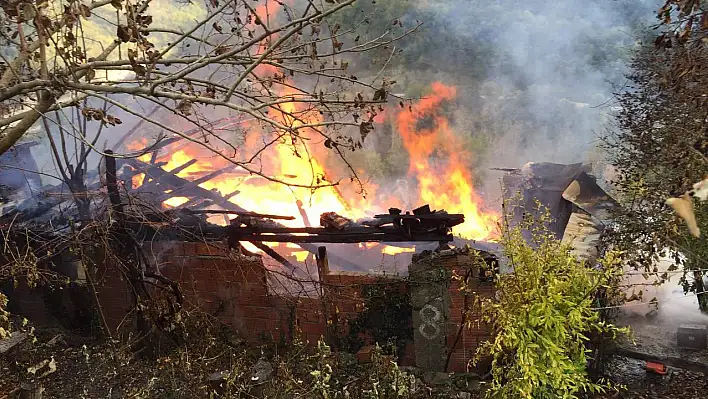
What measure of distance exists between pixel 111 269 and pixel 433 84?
16738 mm

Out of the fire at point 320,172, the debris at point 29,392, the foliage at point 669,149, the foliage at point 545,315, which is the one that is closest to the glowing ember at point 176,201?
the fire at point 320,172

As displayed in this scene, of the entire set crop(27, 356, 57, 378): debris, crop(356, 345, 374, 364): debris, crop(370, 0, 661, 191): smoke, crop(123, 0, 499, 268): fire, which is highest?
crop(370, 0, 661, 191): smoke

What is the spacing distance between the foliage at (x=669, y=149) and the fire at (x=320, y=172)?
442 cm

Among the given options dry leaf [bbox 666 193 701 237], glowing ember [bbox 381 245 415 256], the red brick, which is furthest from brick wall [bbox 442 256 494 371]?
dry leaf [bbox 666 193 701 237]

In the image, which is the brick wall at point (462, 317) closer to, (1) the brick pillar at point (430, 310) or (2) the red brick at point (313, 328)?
(1) the brick pillar at point (430, 310)

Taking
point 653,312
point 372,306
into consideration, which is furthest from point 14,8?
point 653,312

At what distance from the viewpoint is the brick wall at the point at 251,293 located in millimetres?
9000

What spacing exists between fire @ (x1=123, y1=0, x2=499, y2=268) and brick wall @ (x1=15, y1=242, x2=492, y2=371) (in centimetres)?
163

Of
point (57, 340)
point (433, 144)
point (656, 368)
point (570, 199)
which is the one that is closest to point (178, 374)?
point (57, 340)

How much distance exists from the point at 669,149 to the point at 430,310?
170 inches

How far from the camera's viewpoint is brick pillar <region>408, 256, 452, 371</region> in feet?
27.0

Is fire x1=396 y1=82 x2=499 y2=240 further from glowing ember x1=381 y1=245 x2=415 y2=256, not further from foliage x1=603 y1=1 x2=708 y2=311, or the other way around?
foliage x1=603 y1=1 x2=708 y2=311

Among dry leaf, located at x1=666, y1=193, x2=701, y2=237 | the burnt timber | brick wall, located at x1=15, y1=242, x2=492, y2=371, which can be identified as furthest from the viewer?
brick wall, located at x1=15, y1=242, x2=492, y2=371

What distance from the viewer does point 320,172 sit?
16.7m
